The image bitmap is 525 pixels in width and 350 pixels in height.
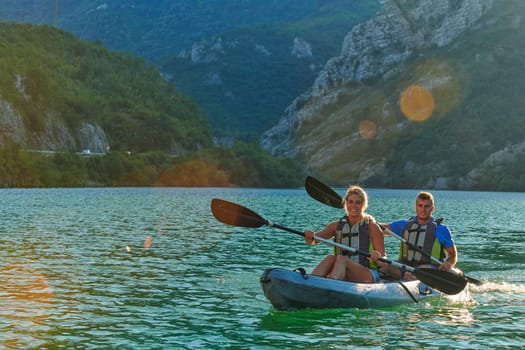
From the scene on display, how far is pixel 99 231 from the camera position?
36.6 meters

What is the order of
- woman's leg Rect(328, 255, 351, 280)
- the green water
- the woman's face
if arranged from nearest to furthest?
the green water < the woman's face < woman's leg Rect(328, 255, 351, 280)

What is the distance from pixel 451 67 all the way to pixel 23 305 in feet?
608

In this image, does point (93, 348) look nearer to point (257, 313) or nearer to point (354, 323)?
point (257, 313)

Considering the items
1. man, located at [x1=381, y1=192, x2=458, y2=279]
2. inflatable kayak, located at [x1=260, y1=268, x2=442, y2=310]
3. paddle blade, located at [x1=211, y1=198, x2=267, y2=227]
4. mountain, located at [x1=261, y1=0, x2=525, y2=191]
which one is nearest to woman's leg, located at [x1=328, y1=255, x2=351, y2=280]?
inflatable kayak, located at [x1=260, y1=268, x2=442, y2=310]

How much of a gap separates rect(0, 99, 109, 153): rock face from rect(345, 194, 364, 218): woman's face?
11451 centimetres

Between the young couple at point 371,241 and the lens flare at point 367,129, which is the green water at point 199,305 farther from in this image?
the lens flare at point 367,129

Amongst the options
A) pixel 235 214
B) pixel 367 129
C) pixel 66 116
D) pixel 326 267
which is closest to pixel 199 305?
pixel 235 214

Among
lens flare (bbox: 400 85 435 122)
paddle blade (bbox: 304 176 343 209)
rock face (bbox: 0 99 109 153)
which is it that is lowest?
paddle blade (bbox: 304 176 343 209)

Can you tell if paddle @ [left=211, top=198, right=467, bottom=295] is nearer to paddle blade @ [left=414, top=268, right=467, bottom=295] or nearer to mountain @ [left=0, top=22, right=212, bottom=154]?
paddle blade @ [left=414, top=268, right=467, bottom=295]

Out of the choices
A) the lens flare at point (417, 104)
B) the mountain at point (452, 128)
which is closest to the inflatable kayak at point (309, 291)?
the mountain at point (452, 128)

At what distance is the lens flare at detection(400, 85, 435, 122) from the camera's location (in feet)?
611

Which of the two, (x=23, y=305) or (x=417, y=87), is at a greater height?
(x=417, y=87)

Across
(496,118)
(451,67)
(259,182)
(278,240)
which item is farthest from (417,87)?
(278,240)

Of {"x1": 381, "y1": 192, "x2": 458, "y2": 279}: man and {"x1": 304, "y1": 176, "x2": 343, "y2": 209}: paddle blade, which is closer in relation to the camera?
{"x1": 381, "y1": 192, "x2": 458, "y2": 279}: man
